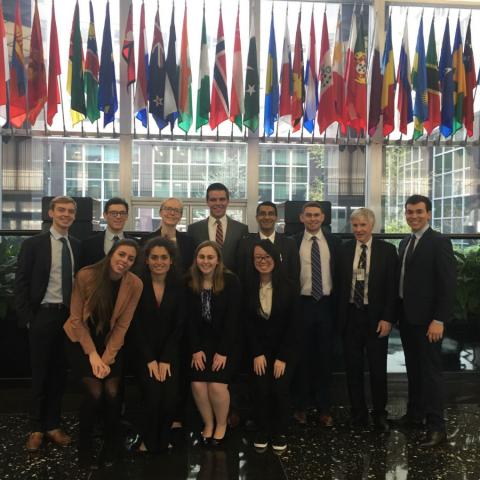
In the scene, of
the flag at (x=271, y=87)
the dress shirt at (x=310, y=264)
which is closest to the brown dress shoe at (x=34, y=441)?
A: the dress shirt at (x=310, y=264)

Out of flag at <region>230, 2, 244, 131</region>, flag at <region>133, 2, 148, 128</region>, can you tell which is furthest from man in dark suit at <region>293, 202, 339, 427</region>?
flag at <region>133, 2, 148, 128</region>

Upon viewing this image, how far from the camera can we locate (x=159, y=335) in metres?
3.13

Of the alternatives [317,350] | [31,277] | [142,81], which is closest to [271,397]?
[317,350]

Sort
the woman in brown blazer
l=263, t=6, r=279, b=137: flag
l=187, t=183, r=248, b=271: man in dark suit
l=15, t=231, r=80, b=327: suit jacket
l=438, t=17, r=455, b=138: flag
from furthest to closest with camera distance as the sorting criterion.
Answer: l=438, t=17, r=455, b=138: flag
l=263, t=6, r=279, b=137: flag
l=187, t=183, r=248, b=271: man in dark suit
l=15, t=231, r=80, b=327: suit jacket
the woman in brown blazer

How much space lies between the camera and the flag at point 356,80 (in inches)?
298

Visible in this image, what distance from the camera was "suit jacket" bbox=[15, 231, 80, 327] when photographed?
307 cm

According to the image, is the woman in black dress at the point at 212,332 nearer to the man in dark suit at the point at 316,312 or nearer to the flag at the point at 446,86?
the man in dark suit at the point at 316,312

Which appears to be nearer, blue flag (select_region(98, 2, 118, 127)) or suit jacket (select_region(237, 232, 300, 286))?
suit jacket (select_region(237, 232, 300, 286))

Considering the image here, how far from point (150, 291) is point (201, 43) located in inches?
223

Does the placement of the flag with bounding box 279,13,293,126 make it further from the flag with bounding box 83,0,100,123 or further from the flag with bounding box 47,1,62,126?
the flag with bounding box 47,1,62,126

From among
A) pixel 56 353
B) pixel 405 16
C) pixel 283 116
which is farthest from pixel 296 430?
pixel 405 16

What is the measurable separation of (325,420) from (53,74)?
21.4 ft

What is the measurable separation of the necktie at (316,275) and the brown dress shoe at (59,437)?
1910 millimetres

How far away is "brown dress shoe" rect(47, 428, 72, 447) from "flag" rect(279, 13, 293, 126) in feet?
19.0
